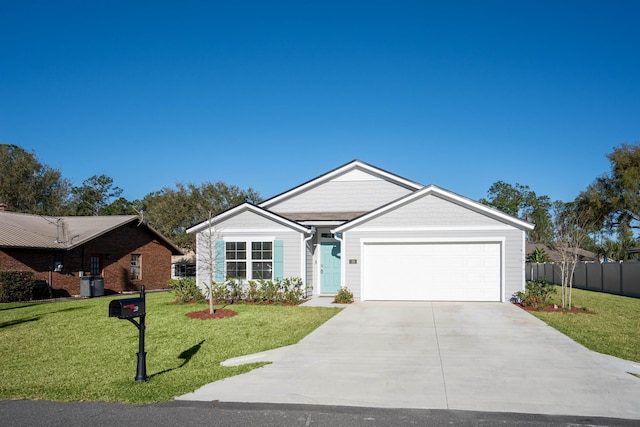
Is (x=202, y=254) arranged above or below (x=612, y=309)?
above

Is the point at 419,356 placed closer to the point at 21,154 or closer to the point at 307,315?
the point at 307,315

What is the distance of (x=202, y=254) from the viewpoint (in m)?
20.6

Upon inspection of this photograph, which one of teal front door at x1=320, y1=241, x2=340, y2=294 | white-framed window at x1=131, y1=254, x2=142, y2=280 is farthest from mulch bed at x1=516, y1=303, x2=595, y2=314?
white-framed window at x1=131, y1=254, x2=142, y2=280

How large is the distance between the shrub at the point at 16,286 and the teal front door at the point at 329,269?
39.8 feet

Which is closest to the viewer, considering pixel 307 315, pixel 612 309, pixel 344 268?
pixel 307 315

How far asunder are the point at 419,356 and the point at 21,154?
52.2 meters

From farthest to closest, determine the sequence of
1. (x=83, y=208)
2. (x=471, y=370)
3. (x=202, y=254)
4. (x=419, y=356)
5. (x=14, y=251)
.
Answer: (x=83, y=208) → (x=14, y=251) → (x=202, y=254) → (x=419, y=356) → (x=471, y=370)

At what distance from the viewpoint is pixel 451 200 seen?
731 inches

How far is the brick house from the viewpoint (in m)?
23.1

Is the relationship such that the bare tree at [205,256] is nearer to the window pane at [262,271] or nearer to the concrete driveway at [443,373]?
the window pane at [262,271]

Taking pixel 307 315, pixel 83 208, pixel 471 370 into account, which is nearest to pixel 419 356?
pixel 471 370

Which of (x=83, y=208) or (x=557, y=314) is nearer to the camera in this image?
(x=557, y=314)

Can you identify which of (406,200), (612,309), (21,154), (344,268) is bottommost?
(612,309)

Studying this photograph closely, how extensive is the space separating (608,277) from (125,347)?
2462 centimetres
